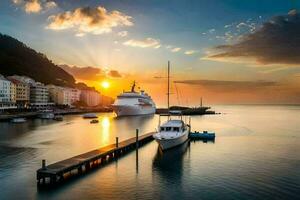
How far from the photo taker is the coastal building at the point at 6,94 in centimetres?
15138

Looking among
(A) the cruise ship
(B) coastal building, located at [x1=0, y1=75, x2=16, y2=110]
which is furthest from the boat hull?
(B) coastal building, located at [x1=0, y1=75, x2=16, y2=110]

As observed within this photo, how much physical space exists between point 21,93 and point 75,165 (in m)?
158

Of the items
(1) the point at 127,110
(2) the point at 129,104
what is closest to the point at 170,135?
(1) the point at 127,110

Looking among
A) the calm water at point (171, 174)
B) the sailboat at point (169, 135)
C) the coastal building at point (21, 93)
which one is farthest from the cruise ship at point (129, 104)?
the sailboat at point (169, 135)

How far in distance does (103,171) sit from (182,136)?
20917mm

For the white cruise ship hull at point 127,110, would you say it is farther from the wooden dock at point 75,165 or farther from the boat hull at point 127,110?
the wooden dock at point 75,165

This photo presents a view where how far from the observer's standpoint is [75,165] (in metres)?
34.9

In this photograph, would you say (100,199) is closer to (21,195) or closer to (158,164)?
(21,195)

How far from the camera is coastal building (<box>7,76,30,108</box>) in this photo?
567ft

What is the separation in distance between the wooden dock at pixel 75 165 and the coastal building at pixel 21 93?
456 ft

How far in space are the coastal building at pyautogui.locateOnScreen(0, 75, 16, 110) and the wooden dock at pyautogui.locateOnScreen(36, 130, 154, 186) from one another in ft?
383

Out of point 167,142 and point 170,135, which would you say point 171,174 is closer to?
point 167,142

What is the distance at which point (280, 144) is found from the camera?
214ft

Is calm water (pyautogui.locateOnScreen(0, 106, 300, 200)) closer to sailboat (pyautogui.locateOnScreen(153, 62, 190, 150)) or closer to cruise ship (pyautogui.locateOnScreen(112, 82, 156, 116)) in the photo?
sailboat (pyautogui.locateOnScreen(153, 62, 190, 150))
